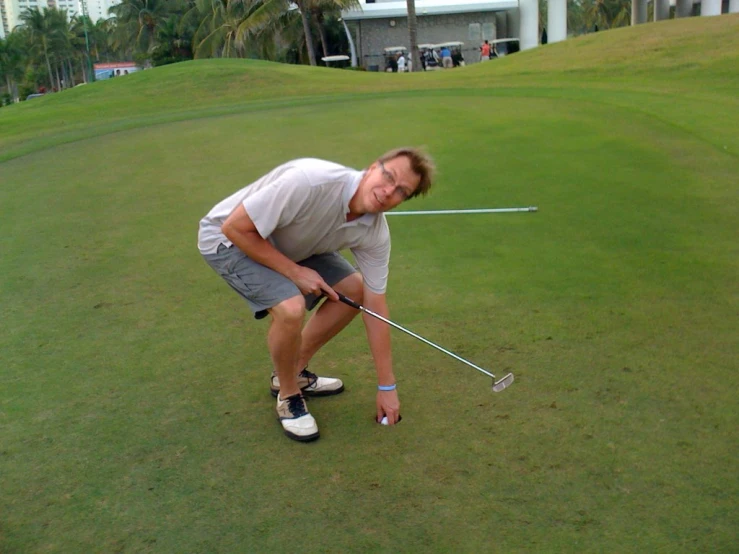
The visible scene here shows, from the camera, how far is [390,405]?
3.46 metres

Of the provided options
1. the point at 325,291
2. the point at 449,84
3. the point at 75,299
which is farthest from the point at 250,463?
the point at 449,84

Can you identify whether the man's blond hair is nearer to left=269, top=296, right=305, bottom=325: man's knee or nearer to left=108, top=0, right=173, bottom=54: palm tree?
left=269, top=296, right=305, bottom=325: man's knee

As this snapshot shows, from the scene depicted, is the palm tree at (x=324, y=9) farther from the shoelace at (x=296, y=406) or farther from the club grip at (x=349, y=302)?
the shoelace at (x=296, y=406)

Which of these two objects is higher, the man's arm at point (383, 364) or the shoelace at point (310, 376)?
the man's arm at point (383, 364)

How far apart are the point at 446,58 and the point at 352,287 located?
33.9 m

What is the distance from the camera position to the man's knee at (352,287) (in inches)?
147

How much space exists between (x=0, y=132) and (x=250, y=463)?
13642mm

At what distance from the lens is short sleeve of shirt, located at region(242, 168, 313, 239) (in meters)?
3.21

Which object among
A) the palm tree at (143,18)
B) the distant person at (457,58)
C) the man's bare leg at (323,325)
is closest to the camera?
the man's bare leg at (323,325)

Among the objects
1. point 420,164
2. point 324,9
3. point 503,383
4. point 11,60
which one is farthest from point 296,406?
point 11,60

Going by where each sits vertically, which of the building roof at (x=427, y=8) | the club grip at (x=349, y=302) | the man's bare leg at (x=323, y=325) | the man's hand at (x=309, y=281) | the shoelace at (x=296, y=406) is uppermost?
the building roof at (x=427, y=8)

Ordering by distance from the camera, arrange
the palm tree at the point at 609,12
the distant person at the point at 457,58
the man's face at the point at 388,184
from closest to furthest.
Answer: the man's face at the point at 388,184 → the distant person at the point at 457,58 → the palm tree at the point at 609,12

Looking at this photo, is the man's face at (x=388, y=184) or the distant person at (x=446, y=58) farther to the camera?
the distant person at (x=446, y=58)

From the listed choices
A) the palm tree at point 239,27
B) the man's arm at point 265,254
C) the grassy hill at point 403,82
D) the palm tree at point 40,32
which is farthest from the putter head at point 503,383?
the palm tree at point 40,32
